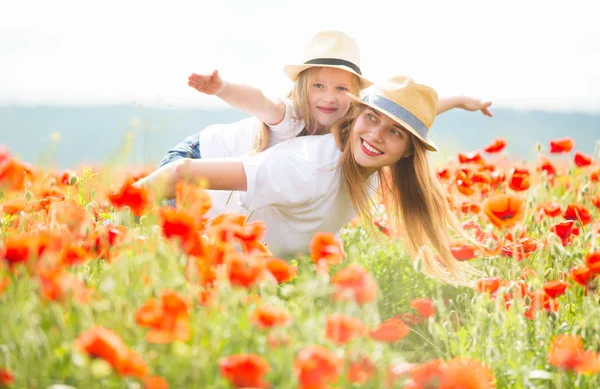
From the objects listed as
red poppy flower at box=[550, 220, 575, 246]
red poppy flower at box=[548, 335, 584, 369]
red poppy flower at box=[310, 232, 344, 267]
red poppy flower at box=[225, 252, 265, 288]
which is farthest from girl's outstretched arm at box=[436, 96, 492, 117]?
red poppy flower at box=[225, 252, 265, 288]

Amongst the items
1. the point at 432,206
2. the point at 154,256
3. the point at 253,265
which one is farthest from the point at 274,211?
the point at 253,265

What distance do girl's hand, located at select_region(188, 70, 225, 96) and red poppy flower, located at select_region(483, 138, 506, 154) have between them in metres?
1.97

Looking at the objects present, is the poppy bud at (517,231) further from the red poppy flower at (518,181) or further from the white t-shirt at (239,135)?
the white t-shirt at (239,135)

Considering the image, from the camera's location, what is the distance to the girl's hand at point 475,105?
405 centimetres

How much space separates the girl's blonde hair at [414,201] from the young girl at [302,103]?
0.30 meters

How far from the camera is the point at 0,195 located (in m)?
2.26

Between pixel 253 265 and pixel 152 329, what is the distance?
249mm

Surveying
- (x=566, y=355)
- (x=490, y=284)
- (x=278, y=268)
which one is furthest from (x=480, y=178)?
(x=278, y=268)

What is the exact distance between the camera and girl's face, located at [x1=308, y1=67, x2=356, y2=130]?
346 cm

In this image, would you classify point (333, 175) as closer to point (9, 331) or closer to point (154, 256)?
point (154, 256)


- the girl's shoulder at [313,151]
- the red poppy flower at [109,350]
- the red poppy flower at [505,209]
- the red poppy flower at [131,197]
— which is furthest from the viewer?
the girl's shoulder at [313,151]

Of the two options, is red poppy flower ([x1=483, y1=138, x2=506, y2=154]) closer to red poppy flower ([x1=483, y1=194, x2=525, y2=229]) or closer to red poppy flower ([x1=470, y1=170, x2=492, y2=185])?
red poppy flower ([x1=470, y1=170, x2=492, y2=185])

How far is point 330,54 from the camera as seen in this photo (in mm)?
3557

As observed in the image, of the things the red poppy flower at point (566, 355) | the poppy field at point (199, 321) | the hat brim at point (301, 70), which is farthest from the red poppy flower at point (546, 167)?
the red poppy flower at point (566, 355)
